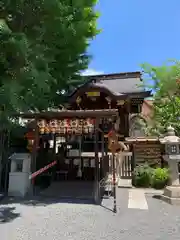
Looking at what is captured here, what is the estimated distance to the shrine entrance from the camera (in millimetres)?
7959

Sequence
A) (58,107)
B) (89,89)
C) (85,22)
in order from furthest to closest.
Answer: (89,89)
(58,107)
(85,22)

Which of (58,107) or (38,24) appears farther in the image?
(58,107)

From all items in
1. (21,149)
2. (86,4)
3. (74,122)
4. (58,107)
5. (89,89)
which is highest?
(86,4)

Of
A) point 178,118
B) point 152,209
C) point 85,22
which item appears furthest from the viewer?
point 178,118

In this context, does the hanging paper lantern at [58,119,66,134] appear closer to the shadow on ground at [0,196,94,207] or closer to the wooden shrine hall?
the wooden shrine hall

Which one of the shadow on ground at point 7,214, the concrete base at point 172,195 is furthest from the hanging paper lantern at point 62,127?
the concrete base at point 172,195

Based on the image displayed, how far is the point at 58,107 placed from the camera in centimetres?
1195

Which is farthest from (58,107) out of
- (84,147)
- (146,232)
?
(146,232)

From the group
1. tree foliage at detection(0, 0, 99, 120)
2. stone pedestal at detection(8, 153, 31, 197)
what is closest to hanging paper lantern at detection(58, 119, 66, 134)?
tree foliage at detection(0, 0, 99, 120)

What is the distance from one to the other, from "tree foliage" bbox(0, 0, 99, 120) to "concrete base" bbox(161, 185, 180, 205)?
19.1ft

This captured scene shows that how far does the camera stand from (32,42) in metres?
7.41

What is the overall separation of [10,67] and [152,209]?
6507mm

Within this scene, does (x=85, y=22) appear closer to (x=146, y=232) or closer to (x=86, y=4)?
(x=86, y=4)

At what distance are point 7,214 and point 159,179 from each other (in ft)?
22.4
